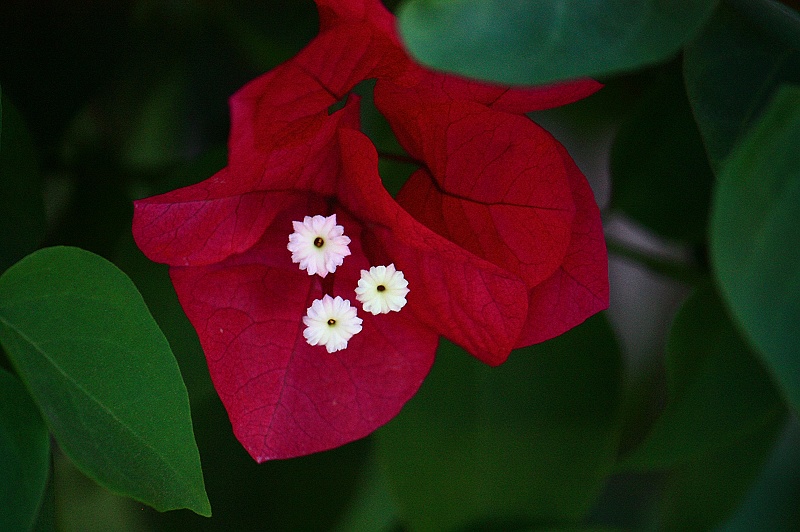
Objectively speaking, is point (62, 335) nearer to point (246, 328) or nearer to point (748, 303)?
point (246, 328)

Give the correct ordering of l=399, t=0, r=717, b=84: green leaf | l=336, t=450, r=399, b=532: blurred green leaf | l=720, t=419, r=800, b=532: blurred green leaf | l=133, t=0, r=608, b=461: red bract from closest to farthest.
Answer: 1. l=399, t=0, r=717, b=84: green leaf
2. l=133, t=0, r=608, b=461: red bract
3. l=336, t=450, r=399, b=532: blurred green leaf
4. l=720, t=419, r=800, b=532: blurred green leaf

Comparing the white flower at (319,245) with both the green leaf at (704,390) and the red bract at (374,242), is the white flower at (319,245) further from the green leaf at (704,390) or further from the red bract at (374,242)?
the green leaf at (704,390)

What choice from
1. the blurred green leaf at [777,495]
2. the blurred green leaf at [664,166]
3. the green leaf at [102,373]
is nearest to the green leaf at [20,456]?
the green leaf at [102,373]

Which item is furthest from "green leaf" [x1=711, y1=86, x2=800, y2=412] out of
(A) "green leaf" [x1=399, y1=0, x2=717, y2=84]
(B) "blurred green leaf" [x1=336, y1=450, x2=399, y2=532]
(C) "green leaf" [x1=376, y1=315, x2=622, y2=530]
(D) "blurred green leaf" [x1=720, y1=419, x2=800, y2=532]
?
(D) "blurred green leaf" [x1=720, y1=419, x2=800, y2=532]

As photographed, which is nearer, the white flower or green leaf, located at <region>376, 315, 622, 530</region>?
the white flower

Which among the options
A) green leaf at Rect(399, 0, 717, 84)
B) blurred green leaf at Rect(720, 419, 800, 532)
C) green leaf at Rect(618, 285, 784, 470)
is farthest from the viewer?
blurred green leaf at Rect(720, 419, 800, 532)

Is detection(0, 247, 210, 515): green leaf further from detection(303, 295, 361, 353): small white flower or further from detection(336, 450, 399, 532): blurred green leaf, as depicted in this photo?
detection(336, 450, 399, 532): blurred green leaf
